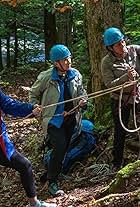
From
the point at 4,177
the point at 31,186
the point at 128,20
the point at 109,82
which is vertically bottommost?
the point at 4,177

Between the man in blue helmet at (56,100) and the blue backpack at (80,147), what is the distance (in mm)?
766

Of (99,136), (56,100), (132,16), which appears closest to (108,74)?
(56,100)

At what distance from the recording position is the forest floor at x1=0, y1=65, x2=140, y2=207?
16.4ft

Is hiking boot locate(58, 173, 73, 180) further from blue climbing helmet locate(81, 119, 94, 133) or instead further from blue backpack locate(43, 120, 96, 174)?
blue climbing helmet locate(81, 119, 94, 133)

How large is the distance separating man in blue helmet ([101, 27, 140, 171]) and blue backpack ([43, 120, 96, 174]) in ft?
3.39

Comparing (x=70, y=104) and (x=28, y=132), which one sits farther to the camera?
(x=28, y=132)

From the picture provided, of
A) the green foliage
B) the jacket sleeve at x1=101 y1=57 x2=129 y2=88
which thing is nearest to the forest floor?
the jacket sleeve at x1=101 y1=57 x2=129 y2=88

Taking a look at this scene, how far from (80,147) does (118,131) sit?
110 cm

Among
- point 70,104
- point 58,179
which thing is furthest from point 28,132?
point 70,104

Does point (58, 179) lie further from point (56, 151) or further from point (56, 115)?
point (56, 115)

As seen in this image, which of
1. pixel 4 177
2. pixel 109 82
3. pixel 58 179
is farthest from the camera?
pixel 4 177

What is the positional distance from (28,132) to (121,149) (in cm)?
348

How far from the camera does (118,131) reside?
21.5 feet

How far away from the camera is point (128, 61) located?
6.22 metres
